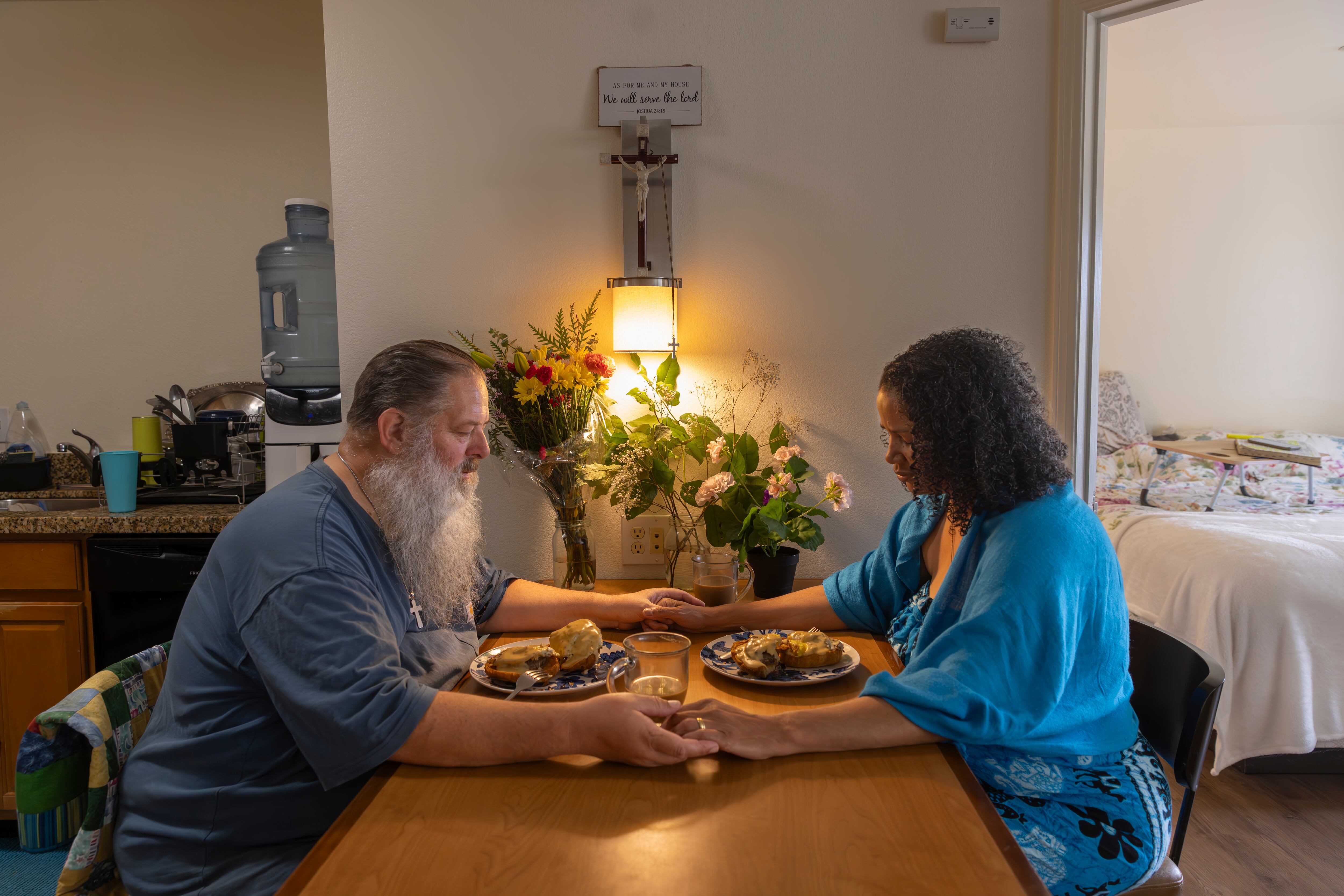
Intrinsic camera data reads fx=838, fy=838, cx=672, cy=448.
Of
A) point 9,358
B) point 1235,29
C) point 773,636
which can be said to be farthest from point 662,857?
point 1235,29

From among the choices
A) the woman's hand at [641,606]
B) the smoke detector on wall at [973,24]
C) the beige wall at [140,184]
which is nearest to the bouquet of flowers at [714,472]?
the woman's hand at [641,606]

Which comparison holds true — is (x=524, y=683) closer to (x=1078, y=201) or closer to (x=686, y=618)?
(x=686, y=618)

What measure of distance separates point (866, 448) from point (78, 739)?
64.7 inches

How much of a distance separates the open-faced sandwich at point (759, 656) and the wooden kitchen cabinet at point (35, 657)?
2.05 meters

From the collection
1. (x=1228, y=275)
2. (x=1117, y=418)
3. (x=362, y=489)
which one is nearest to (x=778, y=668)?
(x=362, y=489)

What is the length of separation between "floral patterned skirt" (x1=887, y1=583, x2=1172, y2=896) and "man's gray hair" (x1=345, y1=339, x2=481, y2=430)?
0.96 metres

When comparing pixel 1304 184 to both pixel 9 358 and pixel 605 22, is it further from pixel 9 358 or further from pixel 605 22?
pixel 9 358

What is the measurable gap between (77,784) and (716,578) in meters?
1.08

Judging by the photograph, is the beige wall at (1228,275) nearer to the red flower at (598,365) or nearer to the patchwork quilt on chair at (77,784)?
the red flower at (598,365)

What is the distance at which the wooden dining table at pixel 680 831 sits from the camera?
32.3 inches

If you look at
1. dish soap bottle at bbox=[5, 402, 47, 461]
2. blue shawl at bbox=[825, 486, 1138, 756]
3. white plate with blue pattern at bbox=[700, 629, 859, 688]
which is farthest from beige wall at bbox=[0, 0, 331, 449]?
blue shawl at bbox=[825, 486, 1138, 756]

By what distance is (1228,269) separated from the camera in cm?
504

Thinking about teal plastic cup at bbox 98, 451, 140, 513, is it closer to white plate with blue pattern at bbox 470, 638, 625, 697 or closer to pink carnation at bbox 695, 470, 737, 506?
white plate with blue pattern at bbox 470, 638, 625, 697

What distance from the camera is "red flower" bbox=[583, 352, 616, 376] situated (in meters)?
1.77
